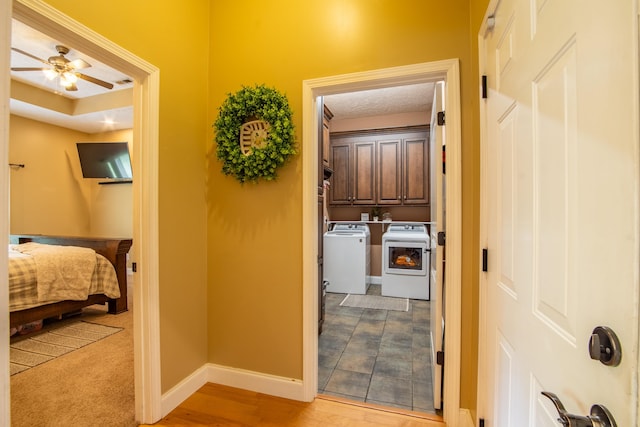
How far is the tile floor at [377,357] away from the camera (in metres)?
2.09

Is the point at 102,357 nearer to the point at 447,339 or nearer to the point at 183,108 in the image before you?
the point at 183,108

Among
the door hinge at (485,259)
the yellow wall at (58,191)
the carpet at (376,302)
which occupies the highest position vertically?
the yellow wall at (58,191)

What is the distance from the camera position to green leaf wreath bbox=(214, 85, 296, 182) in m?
1.89

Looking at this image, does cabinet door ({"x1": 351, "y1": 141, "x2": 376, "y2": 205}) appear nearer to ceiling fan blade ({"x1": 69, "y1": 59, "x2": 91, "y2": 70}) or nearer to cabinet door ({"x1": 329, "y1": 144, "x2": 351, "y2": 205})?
cabinet door ({"x1": 329, "y1": 144, "x2": 351, "y2": 205})

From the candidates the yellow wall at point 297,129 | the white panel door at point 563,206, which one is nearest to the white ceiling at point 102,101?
the yellow wall at point 297,129

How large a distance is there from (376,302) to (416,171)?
2171 millimetres

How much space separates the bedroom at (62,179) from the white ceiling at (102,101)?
20 mm

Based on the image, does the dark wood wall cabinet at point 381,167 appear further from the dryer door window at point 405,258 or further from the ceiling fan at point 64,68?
the ceiling fan at point 64,68

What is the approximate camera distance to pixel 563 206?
68 cm

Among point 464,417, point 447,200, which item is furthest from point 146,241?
point 464,417

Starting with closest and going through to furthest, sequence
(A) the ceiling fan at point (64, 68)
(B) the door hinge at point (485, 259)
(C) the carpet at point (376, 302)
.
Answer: (B) the door hinge at point (485, 259) < (A) the ceiling fan at point (64, 68) < (C) the carpet at point (376, 302)

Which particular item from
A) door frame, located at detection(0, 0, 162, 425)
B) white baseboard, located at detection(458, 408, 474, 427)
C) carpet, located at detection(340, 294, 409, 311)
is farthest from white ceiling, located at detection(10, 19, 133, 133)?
white baseboard, located at detection(458, 408, 474, 427)

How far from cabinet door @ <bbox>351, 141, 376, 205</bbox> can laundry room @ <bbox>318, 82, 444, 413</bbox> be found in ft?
0.06

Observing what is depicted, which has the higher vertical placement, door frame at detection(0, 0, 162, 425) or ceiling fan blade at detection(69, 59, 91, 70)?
ceiling fan blade at detection(69, 59, 91, 70)
